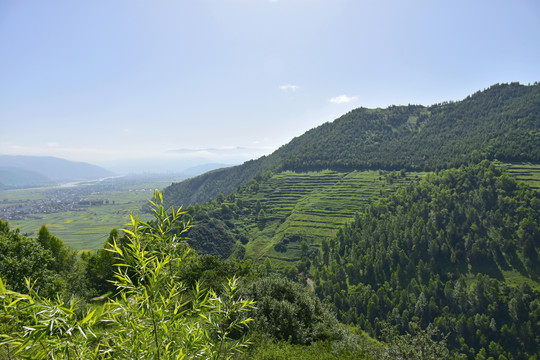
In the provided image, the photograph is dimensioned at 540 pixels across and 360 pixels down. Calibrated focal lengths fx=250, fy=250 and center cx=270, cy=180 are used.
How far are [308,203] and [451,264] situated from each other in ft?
217

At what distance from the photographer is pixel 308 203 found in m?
136

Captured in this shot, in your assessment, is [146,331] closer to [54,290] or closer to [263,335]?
[263,335]

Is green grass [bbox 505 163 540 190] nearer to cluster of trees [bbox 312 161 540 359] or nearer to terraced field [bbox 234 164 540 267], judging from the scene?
terraced field [bbox 234 164 540 267]

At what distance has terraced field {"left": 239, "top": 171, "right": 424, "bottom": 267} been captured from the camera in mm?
110250

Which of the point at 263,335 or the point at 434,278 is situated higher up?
the point at 263,335

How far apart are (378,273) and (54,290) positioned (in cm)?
9506

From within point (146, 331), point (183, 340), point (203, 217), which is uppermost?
point (146, 331)

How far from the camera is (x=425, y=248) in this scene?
330ft

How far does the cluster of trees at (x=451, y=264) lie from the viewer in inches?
2926

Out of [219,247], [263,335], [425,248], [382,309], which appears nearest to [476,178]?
[425,248]

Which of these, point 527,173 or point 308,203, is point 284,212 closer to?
point 308,203

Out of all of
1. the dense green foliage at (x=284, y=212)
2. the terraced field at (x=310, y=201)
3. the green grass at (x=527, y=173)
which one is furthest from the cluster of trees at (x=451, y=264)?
the dense green foliage at (x=284, y=212)

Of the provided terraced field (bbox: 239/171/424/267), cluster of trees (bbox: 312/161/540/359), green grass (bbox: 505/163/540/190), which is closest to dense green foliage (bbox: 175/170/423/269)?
terraced field (bbox: 239/171/424/267)

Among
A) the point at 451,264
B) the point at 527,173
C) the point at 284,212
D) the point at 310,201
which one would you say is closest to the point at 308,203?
the point at 310,201
